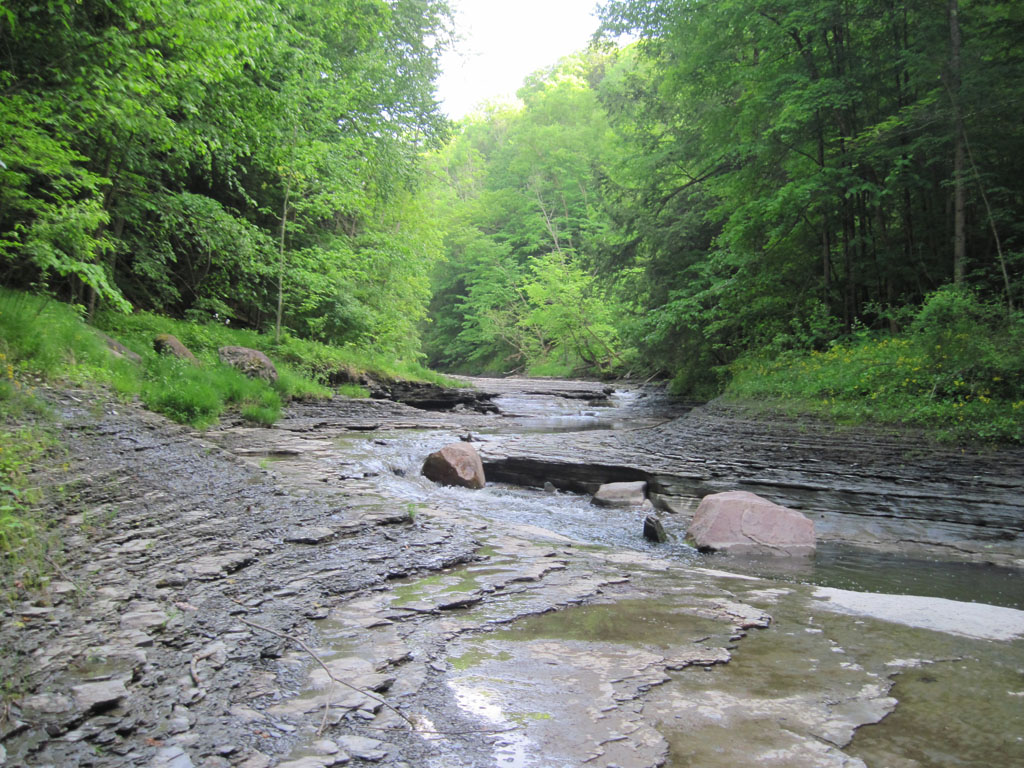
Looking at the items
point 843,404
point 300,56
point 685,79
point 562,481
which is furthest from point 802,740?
point 685,79

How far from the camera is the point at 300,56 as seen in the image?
1173 cm

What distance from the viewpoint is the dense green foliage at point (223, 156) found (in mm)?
6984

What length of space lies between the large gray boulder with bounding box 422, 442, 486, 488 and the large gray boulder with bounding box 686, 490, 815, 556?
2903 mm

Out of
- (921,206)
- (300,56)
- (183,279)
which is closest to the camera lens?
(300,56)

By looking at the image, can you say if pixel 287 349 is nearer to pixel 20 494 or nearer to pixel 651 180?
pixel 20 494

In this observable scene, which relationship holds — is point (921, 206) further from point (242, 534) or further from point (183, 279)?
point (183, 279)

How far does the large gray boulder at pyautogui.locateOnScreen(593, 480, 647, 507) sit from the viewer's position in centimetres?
666

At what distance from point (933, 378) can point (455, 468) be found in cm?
711

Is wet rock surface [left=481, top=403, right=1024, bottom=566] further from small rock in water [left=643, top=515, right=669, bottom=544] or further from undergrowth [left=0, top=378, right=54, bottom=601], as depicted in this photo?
undergrowth [left=0, top=378, right=54, bottom=601]

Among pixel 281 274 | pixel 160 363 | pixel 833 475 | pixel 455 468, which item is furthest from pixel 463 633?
pixel 281 274

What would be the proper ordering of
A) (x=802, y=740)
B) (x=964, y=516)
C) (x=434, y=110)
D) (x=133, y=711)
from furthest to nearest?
(x=434, y=110), (x=964, y=516), (x=802, y=740), (x=133, y=711)

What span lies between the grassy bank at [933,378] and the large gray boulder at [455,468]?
596 cm

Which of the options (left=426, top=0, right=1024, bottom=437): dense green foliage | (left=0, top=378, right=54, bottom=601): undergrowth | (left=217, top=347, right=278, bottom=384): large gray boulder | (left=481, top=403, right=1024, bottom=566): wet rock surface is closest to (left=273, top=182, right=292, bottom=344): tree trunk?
(left=217, top=347, right=278, bottom=384): large gray boulder

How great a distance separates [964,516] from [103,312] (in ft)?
41.6
